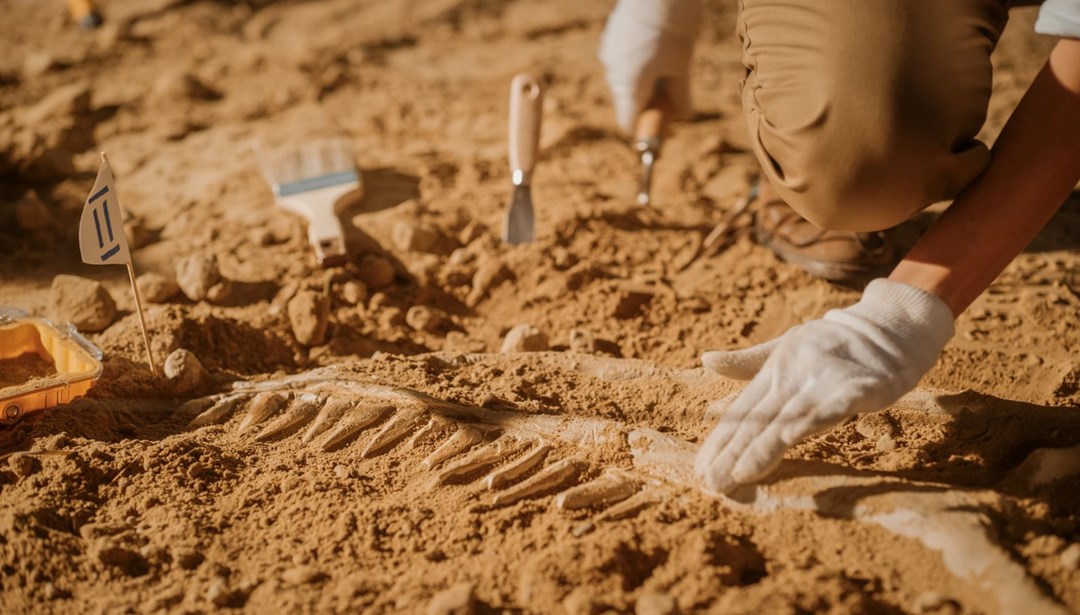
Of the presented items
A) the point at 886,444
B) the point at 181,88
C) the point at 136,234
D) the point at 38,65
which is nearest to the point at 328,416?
the point at 886,444

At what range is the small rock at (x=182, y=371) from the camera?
1793 millimetres

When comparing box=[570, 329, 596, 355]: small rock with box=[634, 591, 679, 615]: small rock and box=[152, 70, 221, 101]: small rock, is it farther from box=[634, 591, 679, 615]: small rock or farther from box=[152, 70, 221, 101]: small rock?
box=[152, 70, 221, 101]: small rock

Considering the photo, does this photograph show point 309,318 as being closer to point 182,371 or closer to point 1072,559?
point 182,371

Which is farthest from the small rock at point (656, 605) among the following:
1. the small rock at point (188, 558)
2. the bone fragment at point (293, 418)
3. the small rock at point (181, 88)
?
the small rock at point (181, 88)

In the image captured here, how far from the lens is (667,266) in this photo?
2.49m

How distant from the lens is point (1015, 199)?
146 cm

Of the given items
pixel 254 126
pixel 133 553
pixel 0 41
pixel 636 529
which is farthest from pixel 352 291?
pixel 0 41

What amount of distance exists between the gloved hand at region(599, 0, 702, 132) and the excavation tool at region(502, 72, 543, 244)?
1.08 ft

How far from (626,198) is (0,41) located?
11.8 feet

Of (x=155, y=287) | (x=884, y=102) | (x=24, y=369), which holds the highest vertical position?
(x=884, y=102)

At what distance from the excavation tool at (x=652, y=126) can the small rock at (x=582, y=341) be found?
0.82 m

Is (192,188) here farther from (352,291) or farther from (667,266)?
(667,266)

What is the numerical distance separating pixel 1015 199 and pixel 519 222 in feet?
4.41

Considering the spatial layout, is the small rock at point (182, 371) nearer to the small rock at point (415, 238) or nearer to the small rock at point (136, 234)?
the small rock at point (415, 238)
